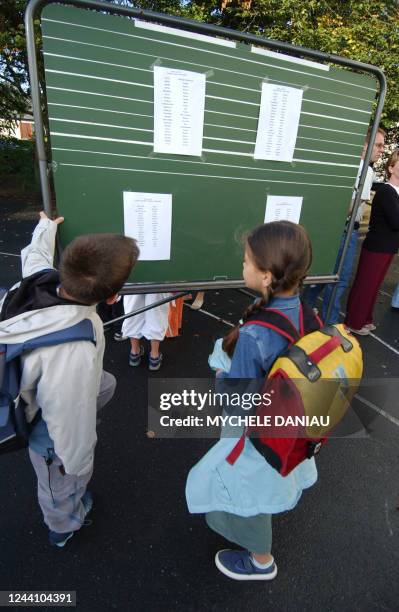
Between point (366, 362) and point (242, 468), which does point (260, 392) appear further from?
point (366, 362)

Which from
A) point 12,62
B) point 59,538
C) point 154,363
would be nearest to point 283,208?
point 154,363

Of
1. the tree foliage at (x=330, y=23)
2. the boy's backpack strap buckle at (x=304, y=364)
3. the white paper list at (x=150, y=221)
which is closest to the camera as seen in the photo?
the boy's backpack strap buckle at (x=304, y=364)

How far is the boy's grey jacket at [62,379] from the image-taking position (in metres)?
1.25

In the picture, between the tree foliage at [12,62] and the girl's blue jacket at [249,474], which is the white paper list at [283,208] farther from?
the tree foliage at [12,62]

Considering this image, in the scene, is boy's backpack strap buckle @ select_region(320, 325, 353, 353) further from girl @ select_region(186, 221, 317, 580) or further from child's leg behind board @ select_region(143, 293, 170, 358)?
child's leg behind board @ select_region(143, 293, 170, 358)

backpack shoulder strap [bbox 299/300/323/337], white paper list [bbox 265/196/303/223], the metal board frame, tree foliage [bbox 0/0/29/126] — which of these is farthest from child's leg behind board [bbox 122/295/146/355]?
tree foliage [bbox 0/0/29/126]

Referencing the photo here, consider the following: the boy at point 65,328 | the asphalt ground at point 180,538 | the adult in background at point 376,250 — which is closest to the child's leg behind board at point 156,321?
the asphalt ground at point 180,538

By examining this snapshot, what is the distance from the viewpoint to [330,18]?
6727 millimetres

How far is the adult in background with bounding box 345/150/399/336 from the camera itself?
351 centimetres

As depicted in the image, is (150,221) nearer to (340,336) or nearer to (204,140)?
(204,140)

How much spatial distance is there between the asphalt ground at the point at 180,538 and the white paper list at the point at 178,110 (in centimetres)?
186

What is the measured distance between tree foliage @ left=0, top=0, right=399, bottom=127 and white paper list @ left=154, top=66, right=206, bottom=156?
574 centimetres

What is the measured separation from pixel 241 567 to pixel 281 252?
1.48 m

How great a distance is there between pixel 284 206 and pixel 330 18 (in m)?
6.70
